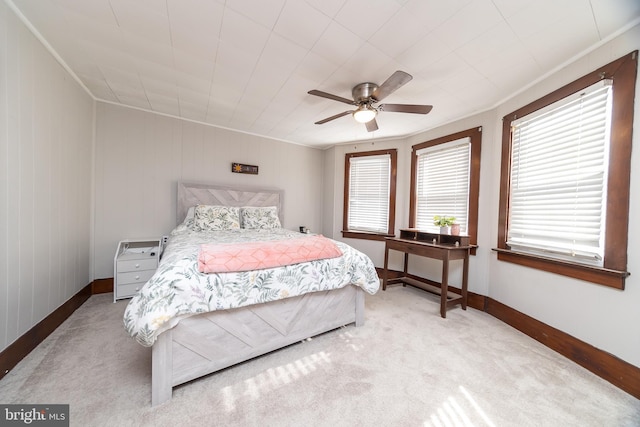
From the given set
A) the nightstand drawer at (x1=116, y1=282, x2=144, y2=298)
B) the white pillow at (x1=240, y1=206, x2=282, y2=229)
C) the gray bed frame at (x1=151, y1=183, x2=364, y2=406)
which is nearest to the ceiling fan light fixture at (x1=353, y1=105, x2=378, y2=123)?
the gray bed frame at (x1=151, y1=183, x2=364, y2=406)

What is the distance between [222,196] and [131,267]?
151 cm

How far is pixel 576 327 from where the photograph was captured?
6.18 ft

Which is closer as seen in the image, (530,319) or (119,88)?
(530,319)

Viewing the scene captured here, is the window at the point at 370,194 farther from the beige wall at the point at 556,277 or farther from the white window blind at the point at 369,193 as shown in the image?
the beige wall at the point at 556,277

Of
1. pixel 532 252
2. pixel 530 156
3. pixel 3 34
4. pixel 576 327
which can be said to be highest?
pixel 3 34

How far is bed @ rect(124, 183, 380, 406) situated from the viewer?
4.44ft

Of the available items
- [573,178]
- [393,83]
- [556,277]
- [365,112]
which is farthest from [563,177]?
[365,112]

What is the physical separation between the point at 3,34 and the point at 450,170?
4.42 meters

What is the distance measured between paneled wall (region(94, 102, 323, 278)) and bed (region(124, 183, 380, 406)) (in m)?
1.85

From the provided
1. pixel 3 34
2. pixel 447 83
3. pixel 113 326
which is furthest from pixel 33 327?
pixel 447 83

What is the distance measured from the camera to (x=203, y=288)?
4.81 feet

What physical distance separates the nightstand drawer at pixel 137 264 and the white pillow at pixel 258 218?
124 centimetres

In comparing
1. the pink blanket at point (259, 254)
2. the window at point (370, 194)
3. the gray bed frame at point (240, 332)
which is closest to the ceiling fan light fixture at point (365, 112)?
the pink blanket at point (259, 254)

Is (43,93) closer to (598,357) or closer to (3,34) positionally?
(3,34)
